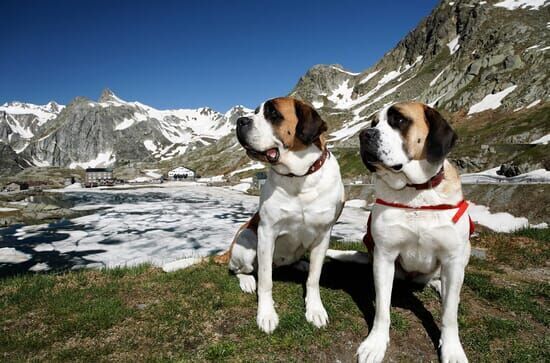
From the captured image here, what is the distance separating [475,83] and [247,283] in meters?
102

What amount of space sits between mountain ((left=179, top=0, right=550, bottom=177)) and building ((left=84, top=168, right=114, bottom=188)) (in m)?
44.1

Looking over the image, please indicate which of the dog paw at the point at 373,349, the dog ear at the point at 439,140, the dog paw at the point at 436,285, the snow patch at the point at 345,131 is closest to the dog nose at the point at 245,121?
the dog ear at the point at 439,140

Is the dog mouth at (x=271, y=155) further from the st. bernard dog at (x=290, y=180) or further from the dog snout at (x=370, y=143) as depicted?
the dog snout at (x=370, y=143)

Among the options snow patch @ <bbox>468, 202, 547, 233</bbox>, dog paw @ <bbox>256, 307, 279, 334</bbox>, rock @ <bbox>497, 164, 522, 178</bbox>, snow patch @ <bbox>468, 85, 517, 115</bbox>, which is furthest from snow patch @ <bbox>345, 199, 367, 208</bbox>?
snow patch @ <bbox>468, 85, 517, 115</bbox>

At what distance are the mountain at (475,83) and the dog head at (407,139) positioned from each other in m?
32.3

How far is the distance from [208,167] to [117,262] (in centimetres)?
15801

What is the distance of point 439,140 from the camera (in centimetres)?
370

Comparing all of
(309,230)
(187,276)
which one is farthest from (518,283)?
(187,276)

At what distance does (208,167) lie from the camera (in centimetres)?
16912

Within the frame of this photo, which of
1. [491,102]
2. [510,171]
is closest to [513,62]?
[491,102]

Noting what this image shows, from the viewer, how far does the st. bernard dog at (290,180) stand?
4582mm

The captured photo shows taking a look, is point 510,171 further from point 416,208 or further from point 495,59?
point 495,59

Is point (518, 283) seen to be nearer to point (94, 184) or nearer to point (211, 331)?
point (211, 331)

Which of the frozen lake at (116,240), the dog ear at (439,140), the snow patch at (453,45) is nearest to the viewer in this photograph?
the dog ear at (439,140)
